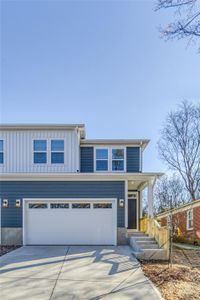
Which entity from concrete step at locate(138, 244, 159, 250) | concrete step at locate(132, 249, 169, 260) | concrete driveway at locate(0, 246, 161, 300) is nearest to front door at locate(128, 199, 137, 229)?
concrete step at locate(138, 244, 159, 250)

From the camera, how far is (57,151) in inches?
619

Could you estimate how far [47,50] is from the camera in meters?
11.5

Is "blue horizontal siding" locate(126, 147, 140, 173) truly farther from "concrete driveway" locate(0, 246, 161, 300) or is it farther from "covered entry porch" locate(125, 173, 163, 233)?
"concrete driveway" locate(0, 246, 161, 300)

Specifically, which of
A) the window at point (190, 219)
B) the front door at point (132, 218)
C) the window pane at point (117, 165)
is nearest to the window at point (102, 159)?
the window pane at point (117, 165)

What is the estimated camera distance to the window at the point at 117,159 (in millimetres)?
16656

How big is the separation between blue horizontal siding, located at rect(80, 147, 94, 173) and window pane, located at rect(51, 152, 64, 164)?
1471mm

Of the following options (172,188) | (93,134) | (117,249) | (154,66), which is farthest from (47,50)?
(172,188)

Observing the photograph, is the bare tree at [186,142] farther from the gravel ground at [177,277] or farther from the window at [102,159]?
the gravel ground at [177,277]

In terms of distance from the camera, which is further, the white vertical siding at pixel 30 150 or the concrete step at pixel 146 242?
the white vertical siding at pixel 30 150

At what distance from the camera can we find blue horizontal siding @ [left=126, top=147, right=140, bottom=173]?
1677 cm

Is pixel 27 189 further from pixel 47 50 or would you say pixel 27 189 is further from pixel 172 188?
pixel 172 188

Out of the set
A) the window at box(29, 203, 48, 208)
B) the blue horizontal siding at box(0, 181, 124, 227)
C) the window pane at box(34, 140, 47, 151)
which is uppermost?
the window pane at box(34, 140, 47, 151)

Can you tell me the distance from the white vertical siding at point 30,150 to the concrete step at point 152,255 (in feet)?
20.0

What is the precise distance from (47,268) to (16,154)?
312 inches
